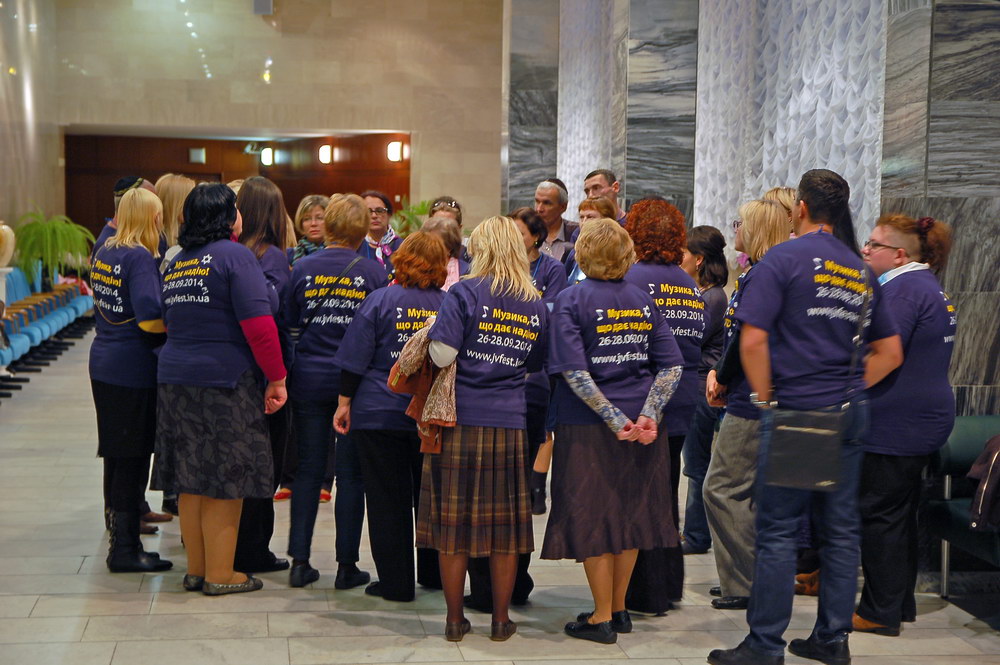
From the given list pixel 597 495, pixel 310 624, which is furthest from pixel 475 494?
pixel 310 624

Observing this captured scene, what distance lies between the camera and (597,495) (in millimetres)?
3832

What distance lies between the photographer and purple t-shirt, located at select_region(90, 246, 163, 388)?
14.9 ft

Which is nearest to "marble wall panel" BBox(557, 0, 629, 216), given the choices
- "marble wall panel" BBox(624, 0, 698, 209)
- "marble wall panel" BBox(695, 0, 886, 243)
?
"marble wall panel" BBox(624, 0, 698, 209)

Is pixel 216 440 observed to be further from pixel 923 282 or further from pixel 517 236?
pixel 923 282

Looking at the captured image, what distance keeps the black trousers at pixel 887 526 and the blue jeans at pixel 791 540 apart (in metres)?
0.43

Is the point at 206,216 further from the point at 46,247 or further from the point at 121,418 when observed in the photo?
the point at 46,247

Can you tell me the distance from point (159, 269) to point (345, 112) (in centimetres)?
1439

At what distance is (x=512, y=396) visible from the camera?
388 centimetres

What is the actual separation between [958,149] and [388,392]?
252 cm

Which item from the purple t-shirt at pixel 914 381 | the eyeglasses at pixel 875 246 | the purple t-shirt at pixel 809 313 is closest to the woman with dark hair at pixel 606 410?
the purple t-shirt at pixel 809 313

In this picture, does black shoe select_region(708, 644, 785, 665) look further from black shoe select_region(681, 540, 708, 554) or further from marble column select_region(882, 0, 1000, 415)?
marble column select_region(882, 0, 1000, 415)

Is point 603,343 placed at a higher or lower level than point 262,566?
higher

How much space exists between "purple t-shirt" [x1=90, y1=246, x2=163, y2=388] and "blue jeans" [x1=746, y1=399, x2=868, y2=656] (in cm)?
250

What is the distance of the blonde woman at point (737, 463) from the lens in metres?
4.17
